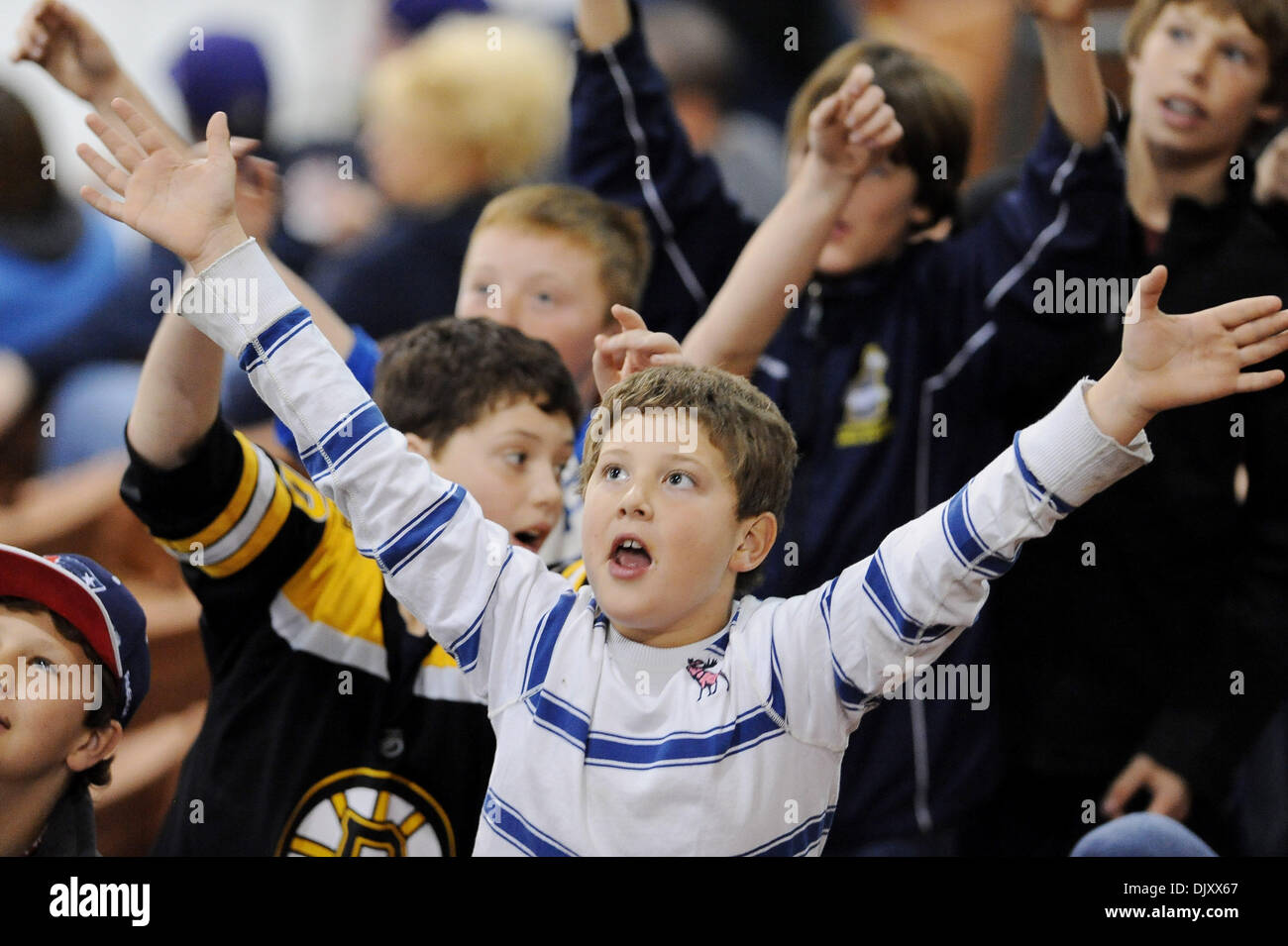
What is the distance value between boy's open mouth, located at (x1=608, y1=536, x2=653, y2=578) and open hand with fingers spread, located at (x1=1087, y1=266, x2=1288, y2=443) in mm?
409

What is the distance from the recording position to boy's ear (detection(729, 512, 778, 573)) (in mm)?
1329

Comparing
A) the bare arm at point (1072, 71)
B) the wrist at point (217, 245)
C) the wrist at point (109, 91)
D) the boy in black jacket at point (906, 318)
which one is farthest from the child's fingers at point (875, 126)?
the wrist at point (109, 91)

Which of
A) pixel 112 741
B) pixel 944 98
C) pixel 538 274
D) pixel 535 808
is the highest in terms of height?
pixel 944 98

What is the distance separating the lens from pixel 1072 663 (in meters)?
1.86

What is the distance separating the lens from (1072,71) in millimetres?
1715

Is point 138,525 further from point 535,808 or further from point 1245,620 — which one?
point 1245,620

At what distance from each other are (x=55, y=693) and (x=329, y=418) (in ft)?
1.46

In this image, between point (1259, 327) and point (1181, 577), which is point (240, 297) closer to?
point (1259, 327)

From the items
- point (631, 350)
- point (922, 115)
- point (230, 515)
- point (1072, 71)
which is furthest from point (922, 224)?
point (230, 515)

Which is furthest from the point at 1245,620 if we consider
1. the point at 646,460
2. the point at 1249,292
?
the point at 646,460

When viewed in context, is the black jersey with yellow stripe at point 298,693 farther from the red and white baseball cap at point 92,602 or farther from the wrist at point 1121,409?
the wrist at point 1121,409

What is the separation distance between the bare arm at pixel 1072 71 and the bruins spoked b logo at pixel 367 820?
3.67 ft

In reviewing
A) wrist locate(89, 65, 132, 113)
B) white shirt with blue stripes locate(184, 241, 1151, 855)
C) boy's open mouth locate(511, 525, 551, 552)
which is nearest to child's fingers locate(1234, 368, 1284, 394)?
white shirt with blue stripes locate(184, 241, 1151, 855)

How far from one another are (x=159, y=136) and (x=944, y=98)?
41.5 inches
